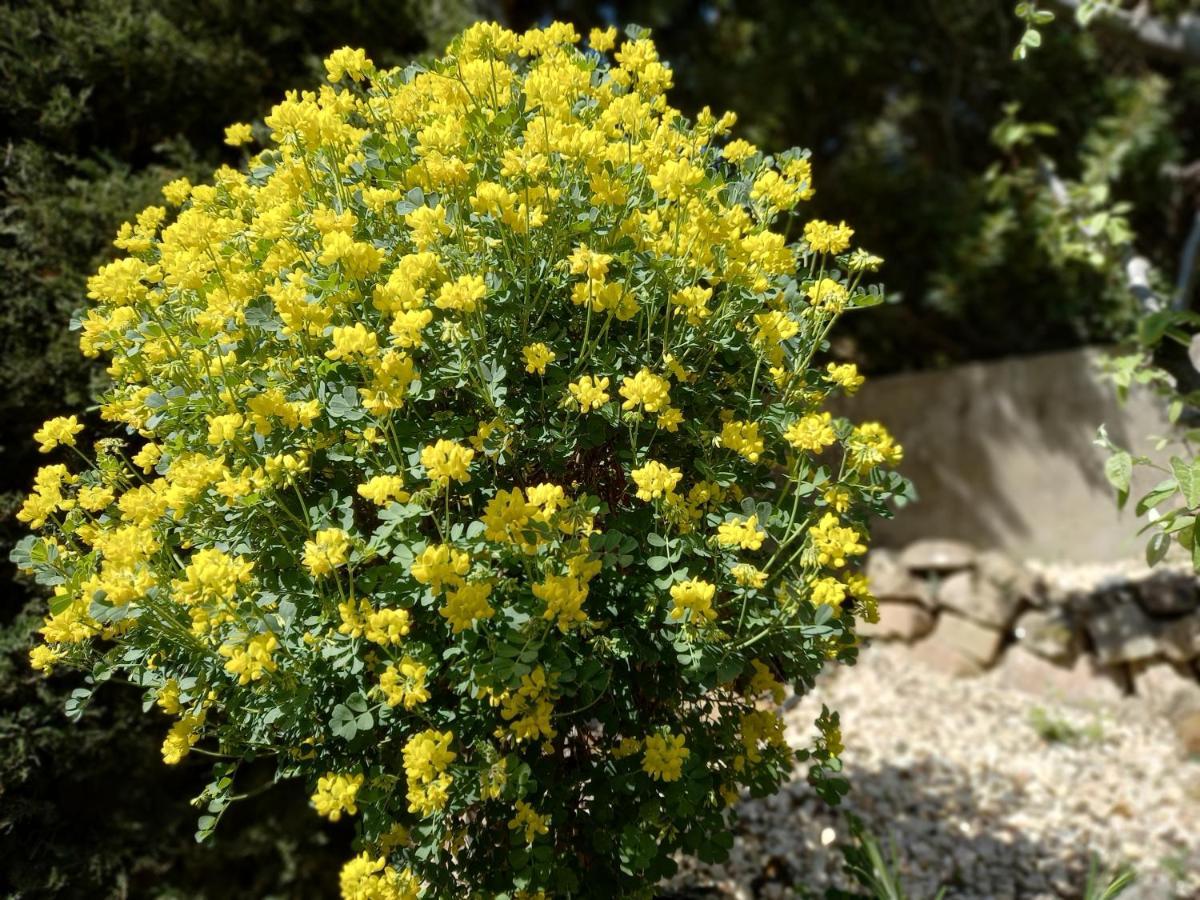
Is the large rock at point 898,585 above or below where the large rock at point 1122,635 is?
above

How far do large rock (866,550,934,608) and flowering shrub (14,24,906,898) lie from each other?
3.18m

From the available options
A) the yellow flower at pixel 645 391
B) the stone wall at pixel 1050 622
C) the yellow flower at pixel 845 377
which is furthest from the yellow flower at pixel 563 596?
the stone wall at pixel 1050 622

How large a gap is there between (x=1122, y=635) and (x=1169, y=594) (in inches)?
11.8

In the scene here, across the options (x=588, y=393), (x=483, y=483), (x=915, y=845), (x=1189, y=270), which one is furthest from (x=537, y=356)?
(x=1189, y=270)

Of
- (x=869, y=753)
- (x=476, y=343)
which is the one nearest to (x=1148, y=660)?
(x=869, y=753)

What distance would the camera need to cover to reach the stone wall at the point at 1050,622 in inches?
179

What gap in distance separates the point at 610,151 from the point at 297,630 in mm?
1073

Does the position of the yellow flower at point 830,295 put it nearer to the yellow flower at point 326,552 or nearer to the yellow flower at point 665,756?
the yellow flower at point 665,756

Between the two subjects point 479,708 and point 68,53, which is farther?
point 68,53

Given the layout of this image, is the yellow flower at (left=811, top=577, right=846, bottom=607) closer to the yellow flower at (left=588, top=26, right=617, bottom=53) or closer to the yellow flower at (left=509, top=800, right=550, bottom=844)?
the yellow flower at (left=509, top=800, right=550, bottom=844)

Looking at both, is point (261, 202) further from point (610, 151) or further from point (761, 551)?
point (761, 551)

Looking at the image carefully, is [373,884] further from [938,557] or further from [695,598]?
[938,557]

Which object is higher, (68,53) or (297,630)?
(68,53)

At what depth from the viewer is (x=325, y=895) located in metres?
2.95
